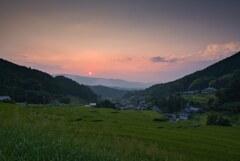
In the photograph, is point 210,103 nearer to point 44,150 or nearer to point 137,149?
point 137,149

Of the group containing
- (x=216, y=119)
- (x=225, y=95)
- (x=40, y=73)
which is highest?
(x=40, y=73)

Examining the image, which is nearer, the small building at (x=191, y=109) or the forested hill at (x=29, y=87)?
the small building at (x=191, y=109)

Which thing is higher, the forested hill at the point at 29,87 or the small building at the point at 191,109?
the forested hill at the point at 29,87

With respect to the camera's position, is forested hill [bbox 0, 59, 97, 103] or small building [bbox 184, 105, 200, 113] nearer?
small building [bbox 184, 105, 200, 113]

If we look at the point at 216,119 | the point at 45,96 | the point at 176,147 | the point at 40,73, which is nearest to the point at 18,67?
the point at 40,73

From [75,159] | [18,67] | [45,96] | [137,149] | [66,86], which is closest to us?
[75,159]

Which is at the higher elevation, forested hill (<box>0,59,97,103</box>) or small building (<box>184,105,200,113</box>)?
forested hill (<box>0,59,97,103</box>)

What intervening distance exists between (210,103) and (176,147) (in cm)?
10466

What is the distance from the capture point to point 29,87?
142m

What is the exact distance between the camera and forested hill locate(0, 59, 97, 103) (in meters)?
126

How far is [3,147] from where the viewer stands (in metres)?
11.8

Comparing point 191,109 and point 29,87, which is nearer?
point 191,109

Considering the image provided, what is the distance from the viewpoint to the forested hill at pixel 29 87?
4975 inches

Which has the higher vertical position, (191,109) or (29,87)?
(29,87)
